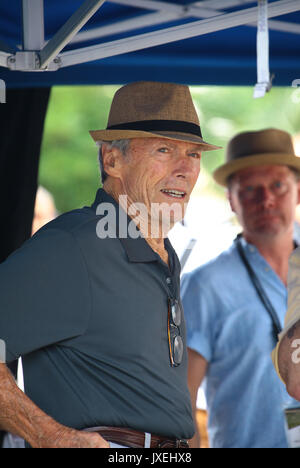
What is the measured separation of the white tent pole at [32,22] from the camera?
2.32 meters

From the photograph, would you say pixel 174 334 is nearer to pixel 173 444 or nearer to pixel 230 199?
pixel 173 444

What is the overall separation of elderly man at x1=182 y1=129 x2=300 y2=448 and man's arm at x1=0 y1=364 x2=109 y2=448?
4.92 feet

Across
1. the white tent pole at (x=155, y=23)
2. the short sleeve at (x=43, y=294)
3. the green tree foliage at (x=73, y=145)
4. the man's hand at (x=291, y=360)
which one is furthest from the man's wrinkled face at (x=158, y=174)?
the green tree foliage at (x=73, y=145)

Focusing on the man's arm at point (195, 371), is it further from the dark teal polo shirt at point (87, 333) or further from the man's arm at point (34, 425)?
the man's arm at point (34, 425)

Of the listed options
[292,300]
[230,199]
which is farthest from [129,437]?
[230,199]

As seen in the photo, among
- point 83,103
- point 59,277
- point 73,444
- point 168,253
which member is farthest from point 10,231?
point 83,103

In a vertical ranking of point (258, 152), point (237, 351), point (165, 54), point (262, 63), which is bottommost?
point (237, 351)

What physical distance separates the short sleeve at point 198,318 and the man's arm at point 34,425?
1686 mm

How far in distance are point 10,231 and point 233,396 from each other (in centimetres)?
132

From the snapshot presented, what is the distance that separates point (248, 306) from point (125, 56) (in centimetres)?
133

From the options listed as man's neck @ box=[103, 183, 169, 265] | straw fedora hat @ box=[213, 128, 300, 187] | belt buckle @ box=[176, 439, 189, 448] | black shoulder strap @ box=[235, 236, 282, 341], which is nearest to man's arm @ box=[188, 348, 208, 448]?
black shoulder strap @ box=[235, 236, 282, 341]

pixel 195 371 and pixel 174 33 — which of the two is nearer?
pixel 174 33

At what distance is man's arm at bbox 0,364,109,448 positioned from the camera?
1.89 meters

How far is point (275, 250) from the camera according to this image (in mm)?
3877
